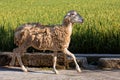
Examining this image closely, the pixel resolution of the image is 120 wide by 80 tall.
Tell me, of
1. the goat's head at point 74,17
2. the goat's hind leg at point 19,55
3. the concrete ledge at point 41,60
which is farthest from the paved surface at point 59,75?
the goat's head at point 74,17

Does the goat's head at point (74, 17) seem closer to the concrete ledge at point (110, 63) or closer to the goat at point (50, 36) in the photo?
the goat at point (50, 36)

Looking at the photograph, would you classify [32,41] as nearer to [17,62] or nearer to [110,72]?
[17,62]

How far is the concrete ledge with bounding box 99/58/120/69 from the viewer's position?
877cm

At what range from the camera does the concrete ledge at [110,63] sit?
877 centimetres

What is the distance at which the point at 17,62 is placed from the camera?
356 inches

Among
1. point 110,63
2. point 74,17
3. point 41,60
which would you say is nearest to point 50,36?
point 74,17

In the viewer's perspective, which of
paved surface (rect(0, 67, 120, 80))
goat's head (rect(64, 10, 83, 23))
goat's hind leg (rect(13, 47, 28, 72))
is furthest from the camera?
goat's hind leg (rect(13, 47, 28, 72))

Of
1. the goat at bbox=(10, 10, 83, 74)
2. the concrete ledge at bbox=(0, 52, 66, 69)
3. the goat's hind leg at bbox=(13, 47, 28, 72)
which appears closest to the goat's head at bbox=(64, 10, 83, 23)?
the goat at bbox=(10, 10, 83, 74)

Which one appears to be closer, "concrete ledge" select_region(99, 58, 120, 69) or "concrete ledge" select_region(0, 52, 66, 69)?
"concrete ledge" select_region(99, 58, 120, 69)

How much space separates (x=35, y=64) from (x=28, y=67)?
0.15 m

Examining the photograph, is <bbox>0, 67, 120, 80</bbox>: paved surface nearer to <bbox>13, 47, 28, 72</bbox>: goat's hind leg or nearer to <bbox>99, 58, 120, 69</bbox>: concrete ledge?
<bbox>13, 47, 28, 72</bbox>: goat's hind leg

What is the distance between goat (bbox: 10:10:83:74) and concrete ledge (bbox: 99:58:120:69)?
532 millimetres

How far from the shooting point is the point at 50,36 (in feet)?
27.9

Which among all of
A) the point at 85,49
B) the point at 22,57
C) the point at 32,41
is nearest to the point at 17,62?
the point at 22,57
